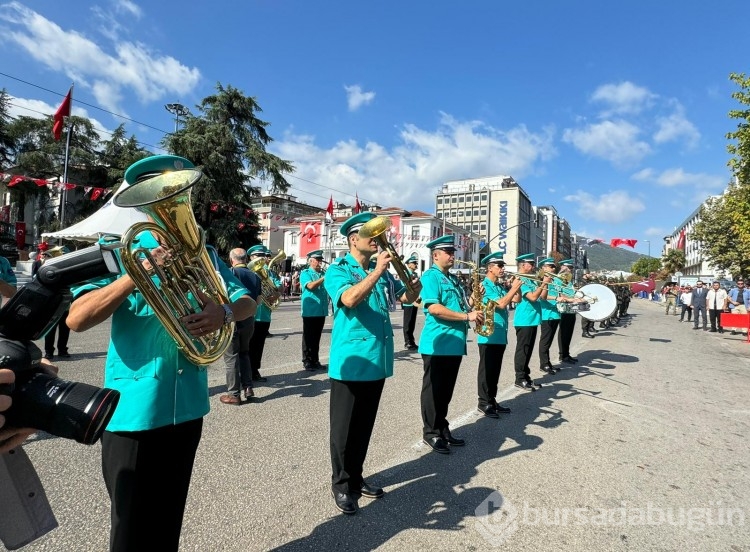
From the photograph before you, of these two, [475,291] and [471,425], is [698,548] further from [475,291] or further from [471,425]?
[475,291]

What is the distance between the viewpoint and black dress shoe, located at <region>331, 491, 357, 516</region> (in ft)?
9.73

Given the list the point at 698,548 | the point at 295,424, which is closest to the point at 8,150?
the point at 295,424

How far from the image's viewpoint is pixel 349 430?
10.1 ft

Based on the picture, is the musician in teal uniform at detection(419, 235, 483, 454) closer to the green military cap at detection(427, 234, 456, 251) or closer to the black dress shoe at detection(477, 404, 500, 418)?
the green military cap at detection(427, 234, 456, 251)

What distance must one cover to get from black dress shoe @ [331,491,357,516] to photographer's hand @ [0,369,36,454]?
2.15 meters

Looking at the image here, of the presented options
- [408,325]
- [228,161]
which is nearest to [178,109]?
[228,161]

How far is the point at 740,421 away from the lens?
5.57m

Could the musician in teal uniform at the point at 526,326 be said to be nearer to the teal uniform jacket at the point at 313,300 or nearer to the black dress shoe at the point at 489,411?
the black dress shoe at the point at 489,411

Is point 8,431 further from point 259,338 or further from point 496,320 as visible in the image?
point 259,338

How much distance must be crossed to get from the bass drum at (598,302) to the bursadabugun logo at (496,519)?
653 cm

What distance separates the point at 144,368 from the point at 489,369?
432 centimetres

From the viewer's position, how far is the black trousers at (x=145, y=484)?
1.76 m

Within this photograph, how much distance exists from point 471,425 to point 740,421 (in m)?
3.73

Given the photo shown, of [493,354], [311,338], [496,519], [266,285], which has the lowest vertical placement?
[496,519]
